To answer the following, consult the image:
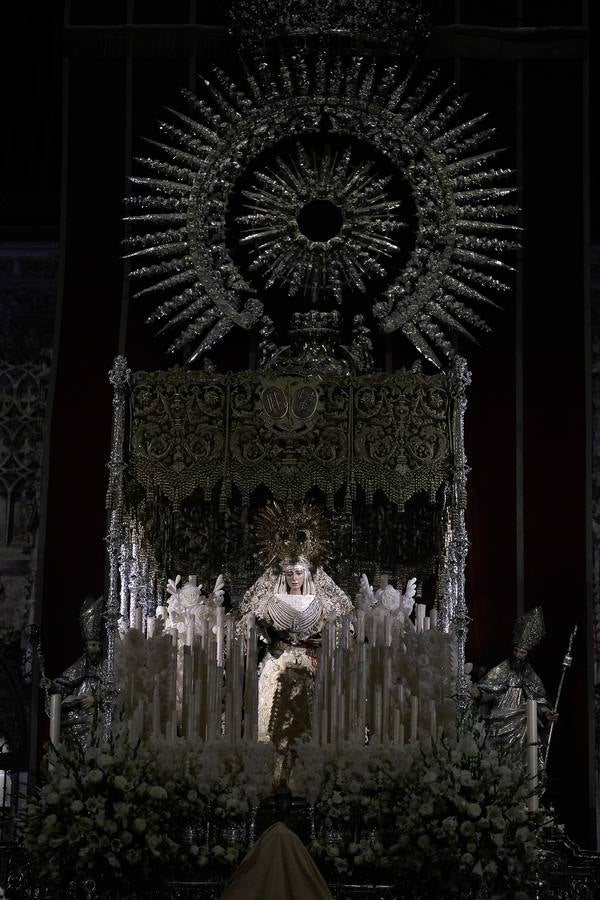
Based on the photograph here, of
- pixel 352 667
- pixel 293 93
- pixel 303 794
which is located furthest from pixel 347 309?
pixel 303 794

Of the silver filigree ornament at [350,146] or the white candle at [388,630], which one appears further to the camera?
the silver filigree ornament at [350,146]

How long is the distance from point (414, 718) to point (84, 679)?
2428mm

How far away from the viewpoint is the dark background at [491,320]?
995 centimetres

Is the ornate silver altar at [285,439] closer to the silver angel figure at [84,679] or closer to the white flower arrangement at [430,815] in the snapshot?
the silver angel figure at [84,679]

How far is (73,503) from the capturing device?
10125mm

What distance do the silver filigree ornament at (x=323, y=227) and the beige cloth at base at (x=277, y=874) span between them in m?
4.14

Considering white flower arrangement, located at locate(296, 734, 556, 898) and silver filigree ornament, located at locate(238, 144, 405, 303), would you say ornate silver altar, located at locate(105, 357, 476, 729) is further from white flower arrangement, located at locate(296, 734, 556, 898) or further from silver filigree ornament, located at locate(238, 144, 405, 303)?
silver filigree ornament, located at locate(238, 144, 405, 303)

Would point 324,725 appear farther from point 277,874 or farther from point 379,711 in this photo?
point 277,874

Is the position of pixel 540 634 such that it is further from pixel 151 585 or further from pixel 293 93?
pixel 293 93

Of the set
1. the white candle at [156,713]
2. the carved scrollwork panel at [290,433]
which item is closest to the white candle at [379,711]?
the white candle at [156,713]

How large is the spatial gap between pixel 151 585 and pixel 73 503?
0.88 metres

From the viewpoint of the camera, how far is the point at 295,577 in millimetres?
9445

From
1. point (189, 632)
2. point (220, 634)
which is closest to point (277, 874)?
point (220, 634)

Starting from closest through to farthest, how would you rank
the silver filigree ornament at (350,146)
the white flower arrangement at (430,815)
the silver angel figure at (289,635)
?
the white flower arrangement at (430,815) < the silver angel figure at (289,635) < the silver filigree ornament at (350,146)
